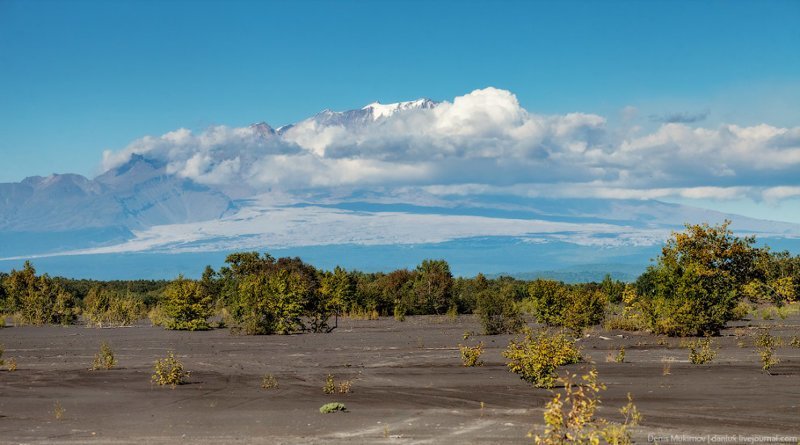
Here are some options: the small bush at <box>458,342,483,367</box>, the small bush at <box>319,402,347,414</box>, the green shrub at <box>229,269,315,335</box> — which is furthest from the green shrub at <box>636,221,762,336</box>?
the small bush at <box>319,402,347,414</box>

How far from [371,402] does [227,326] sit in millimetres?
39680

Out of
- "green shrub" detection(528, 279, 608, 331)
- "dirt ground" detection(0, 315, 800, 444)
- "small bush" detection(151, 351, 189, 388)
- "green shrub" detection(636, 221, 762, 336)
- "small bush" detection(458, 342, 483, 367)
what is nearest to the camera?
"dirt ground" detection(0, 315, 800, 444)

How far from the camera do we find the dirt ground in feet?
66.3

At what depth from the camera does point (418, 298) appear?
82125 mm

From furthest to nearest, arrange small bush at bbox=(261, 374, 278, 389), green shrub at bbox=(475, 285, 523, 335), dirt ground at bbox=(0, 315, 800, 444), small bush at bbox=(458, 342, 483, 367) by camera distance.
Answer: green shrub at bbox=(475, 285, 523, 335) → small bush at bbox=(458, 342, 483, 367) → small bush at bbox=(261, 374, 278, 389) → dirt ground at bbox=(0, 315, 800, 444)

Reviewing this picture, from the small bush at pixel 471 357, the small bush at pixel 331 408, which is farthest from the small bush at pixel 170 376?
the small bush at pixel 471 357

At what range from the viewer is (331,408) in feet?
76.7

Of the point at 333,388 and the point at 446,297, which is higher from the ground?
the point at 446,297

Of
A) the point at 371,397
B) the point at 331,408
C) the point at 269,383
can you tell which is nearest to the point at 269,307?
the point at 269,383

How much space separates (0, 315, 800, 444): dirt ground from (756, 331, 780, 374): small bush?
0.39 m

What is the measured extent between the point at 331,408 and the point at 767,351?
1759cm

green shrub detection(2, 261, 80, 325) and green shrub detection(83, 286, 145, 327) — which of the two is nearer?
green shrub detection(83, 286, 145, 327)

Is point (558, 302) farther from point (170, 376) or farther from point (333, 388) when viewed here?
point (170, 376)

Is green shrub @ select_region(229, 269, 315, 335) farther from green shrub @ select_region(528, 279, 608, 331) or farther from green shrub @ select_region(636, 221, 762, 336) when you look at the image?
green shrub @ select_region(636, 221, 762, 336)
